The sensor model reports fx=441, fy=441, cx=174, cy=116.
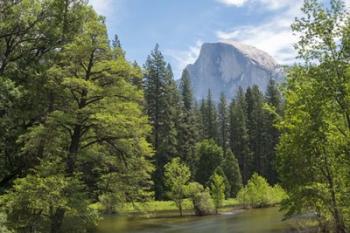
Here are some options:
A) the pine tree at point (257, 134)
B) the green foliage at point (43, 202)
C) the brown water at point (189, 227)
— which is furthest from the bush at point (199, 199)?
the pine tree at point (257, 134)

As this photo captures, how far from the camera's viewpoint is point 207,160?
6644 centimetres

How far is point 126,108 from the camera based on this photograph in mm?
19312

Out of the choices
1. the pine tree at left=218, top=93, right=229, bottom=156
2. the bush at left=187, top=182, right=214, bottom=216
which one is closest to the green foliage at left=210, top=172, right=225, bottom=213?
the bush at left=187, top=182, right=214, bottom=216

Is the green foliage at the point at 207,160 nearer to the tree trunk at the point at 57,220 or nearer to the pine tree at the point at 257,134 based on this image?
the pine tree at the point at 257,134

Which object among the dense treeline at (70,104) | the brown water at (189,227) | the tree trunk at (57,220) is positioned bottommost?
the brown water at (189,227)

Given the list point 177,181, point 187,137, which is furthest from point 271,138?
point 177,181

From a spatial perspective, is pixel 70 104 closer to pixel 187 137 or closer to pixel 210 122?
pixel 187 137

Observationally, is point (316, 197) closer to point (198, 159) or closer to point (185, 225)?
point (185, 225)

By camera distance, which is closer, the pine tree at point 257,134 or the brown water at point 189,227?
the brown water at point 189,227

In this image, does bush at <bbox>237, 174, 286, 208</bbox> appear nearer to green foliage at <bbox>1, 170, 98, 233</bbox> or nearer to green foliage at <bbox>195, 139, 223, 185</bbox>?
green foliage at <bbox>195, 139, 223, 185</bbox>

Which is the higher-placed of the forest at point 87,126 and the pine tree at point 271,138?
the pine tree at point 271,138

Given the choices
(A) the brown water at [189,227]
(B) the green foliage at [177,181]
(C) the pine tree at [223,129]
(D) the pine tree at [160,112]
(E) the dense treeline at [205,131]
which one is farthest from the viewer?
(C) the pine tree at [223,129]

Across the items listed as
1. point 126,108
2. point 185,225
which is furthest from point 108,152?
point 185,225

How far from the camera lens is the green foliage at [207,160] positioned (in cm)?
6581
